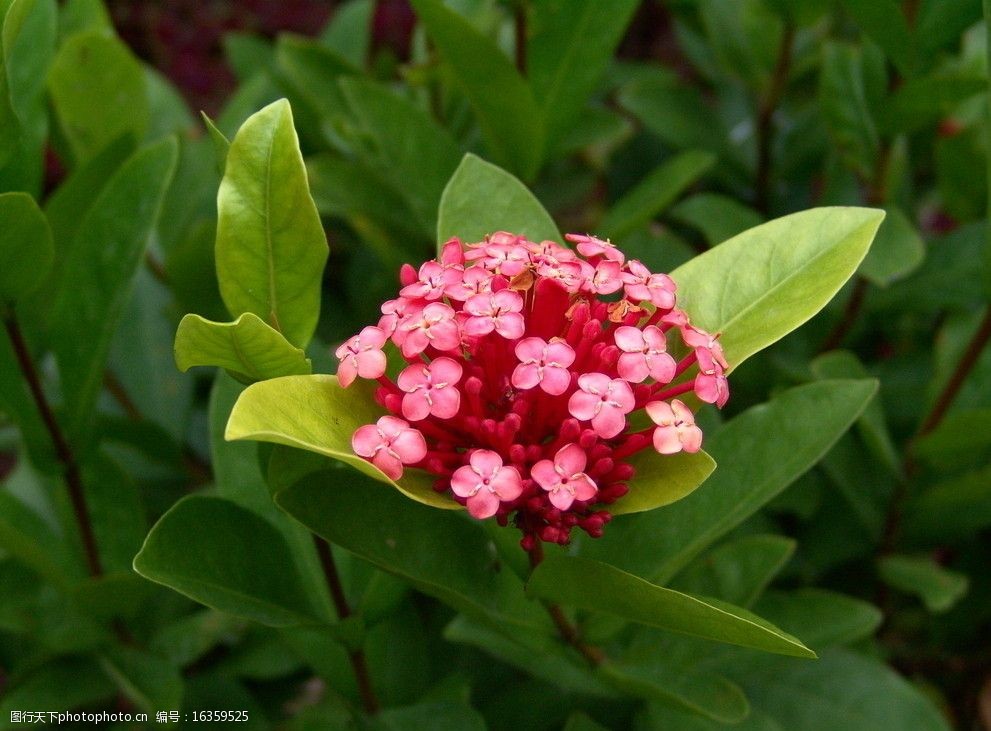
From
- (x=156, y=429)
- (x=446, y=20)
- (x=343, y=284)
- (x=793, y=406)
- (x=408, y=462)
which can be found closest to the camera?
(x=408, y=462)

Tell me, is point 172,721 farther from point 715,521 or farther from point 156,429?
point 715,521

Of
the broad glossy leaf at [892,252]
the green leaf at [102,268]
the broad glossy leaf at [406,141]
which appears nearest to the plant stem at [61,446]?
the green leaf at [102,268]

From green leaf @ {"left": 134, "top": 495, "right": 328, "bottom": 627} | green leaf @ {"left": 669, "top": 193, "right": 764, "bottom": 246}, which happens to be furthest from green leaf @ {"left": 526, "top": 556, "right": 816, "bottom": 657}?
green leaf @ {"left": 669, "top": 193, "right": 764, "bottom": 246}

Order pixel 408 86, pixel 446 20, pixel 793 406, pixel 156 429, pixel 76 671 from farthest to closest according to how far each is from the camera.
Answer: pixel 408 86 < pixel 156 429 < pixel 76 671 < pixel 446 20 < pixel 793 406

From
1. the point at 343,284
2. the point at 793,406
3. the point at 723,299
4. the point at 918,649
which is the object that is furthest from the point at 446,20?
the point at 918,649

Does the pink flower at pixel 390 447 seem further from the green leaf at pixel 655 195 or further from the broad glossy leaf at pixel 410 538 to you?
the green leaf at pixel 655 195

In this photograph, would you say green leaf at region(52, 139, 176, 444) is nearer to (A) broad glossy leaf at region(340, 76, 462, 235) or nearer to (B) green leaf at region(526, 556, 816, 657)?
(A) broad glossy leaf at region(340, 76, 462, 235)
